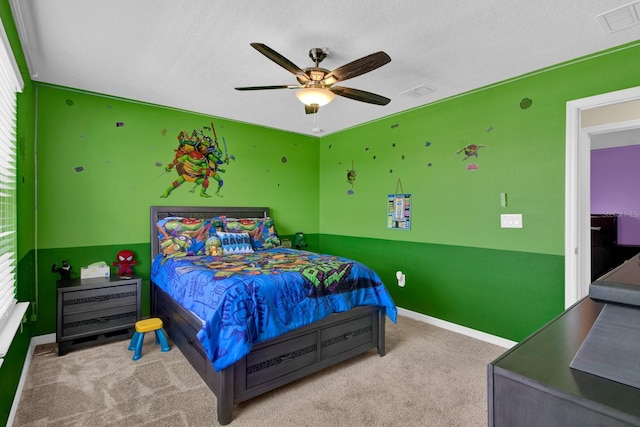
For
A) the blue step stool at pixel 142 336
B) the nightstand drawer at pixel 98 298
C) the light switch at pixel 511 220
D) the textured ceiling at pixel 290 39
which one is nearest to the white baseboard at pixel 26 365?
the nightstand drawer at pixel 98 298

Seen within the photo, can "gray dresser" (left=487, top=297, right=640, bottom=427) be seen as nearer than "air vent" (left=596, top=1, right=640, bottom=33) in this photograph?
Yes

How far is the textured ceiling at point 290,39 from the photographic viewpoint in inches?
79.6

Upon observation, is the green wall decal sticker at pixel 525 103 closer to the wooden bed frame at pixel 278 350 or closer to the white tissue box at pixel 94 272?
the wooden bed frame at pixel 278 350

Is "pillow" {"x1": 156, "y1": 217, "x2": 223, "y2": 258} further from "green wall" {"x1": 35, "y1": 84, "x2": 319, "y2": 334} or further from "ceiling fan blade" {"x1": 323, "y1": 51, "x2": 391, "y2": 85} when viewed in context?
"ceiling fan blade" {"x1": 323, "y1": 51, "x2": 391, "y2": 85}

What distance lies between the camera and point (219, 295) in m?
2.14

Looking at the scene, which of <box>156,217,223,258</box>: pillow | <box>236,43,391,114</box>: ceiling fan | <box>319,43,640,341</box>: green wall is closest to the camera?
<box>236,43,391,114</box>: ceiling fan

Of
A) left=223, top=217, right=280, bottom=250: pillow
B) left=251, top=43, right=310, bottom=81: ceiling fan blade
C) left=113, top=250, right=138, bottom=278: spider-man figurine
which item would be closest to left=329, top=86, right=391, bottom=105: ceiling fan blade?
left=251, top=43, right=310, bottom=81: ceiling fan blade

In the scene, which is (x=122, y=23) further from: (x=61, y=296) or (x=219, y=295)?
(x=61, y=296)

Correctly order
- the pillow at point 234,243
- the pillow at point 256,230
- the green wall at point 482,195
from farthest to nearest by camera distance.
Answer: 1. the pillow at point 256,230
2. the pillow at point 234,243
3. the green wall at point 482,195

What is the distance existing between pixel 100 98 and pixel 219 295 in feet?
9.00

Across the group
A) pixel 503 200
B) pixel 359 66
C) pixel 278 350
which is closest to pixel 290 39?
pixel 359 66

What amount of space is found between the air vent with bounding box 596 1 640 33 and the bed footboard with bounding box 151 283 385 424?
8.45ft

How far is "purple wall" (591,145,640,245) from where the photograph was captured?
17.1 ft

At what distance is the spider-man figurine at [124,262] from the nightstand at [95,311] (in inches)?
7.8
